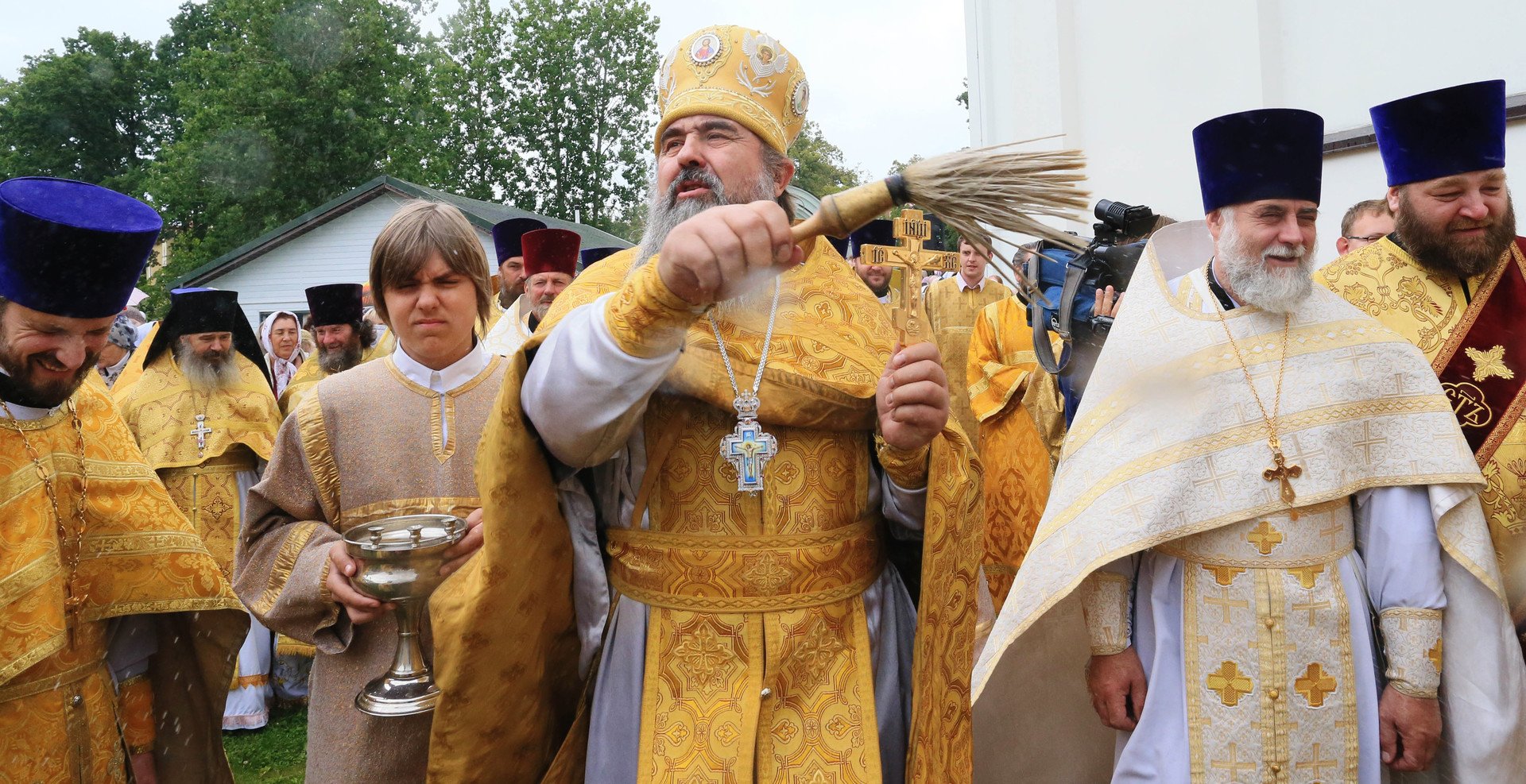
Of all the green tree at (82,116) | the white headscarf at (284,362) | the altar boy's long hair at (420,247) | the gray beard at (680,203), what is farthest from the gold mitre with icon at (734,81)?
the green tree at (82,116)

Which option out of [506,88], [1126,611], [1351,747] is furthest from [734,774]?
[506,88]

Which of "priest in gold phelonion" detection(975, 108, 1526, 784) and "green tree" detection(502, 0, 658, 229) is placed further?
"green tree" detection(502, 0, 658, 229)

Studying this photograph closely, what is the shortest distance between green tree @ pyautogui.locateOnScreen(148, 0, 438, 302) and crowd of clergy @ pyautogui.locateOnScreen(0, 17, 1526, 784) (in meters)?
23.9

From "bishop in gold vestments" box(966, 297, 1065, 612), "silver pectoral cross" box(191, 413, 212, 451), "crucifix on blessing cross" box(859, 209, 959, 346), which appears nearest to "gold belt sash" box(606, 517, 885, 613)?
"crucifix on blessing cross" box(859, 209, 959, 346)

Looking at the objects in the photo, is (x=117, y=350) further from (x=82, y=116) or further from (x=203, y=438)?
(x=82, y=116)

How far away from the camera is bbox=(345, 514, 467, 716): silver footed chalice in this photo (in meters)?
2.60

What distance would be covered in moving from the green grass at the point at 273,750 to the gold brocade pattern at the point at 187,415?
1.63 meters

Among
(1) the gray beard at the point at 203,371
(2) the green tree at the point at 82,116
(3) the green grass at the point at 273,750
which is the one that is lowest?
(3) the green grass at the point at 273,750

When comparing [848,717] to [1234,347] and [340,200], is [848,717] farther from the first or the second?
[340,200]

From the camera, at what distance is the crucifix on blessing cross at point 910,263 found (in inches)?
85.7

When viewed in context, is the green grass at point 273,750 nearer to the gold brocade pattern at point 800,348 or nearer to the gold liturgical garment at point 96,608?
the gold liturgical garment at point 96,608

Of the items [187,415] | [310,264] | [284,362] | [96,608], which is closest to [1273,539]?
[96,608]

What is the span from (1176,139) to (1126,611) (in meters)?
6.99

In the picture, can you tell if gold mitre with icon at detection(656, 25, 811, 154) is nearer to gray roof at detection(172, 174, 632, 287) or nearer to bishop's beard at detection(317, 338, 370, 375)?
bishop's beard at detection(317, 338, 370, 375)
